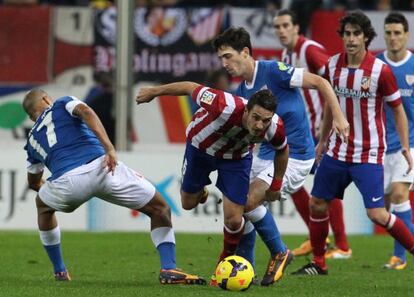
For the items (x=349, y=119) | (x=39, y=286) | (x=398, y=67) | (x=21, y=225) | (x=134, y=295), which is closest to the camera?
(x=134, y=295)

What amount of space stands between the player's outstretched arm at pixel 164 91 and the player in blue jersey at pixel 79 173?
42cm

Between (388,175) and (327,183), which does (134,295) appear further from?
(388,175)

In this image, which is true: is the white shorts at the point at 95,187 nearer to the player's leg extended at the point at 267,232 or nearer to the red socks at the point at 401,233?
the player's leg extended at the point at 267,232

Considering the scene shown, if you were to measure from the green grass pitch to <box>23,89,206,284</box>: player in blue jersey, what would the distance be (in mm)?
433

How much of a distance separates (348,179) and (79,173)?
236 centimetres

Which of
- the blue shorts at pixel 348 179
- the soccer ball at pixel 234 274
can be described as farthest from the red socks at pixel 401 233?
the soccer ball at pixel 234 274

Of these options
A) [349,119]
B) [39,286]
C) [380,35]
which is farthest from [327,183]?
[380,35]

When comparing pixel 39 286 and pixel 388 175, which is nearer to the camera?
pixel 39 286

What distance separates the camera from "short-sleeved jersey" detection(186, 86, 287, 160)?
871 centimetres

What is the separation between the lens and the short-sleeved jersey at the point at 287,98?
9.49 meters

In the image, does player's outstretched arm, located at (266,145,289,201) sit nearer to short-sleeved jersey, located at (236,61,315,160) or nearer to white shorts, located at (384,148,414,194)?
short-sleeved jersey, located at (236,61,315,160)

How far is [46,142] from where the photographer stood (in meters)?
9.23

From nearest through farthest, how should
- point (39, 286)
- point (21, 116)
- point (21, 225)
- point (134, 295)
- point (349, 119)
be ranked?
point (134, 295) < point (39, 286) < point (349, 119) < point (21, 225) < point (21, 116)

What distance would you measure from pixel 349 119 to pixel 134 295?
2.58 metres
